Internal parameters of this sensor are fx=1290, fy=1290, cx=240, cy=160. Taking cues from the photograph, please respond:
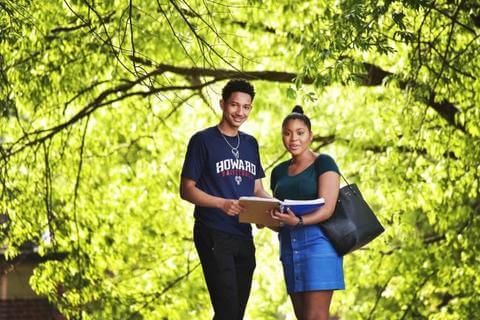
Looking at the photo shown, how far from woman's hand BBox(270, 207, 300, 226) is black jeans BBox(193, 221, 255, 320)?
0.91 ft

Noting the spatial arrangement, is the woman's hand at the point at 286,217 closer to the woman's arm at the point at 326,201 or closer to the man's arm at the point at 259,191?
the woman's arm at the point at 326,201

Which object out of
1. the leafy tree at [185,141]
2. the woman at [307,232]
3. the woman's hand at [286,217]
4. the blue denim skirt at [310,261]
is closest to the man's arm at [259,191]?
the woman at [307,232]

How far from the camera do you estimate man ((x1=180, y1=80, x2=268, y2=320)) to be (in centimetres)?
706

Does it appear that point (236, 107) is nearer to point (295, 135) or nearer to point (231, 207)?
point (295, 135)

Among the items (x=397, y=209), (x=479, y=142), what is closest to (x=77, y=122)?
(x=397, y=209)

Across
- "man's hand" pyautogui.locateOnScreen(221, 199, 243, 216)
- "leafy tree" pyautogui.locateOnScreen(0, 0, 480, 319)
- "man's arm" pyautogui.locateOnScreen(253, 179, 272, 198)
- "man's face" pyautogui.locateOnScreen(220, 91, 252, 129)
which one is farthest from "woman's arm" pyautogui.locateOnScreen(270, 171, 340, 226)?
"leafy tree" pyautogui.locateOnScreen(0, 0, 480, 319)

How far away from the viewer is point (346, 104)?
1736 cm

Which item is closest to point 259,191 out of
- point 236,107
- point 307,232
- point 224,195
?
point 224,195

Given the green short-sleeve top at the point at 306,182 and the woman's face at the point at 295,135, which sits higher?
the woman's face at the point at 295,135

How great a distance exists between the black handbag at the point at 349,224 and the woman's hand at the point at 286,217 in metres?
0.21

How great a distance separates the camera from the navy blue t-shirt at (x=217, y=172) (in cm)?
712

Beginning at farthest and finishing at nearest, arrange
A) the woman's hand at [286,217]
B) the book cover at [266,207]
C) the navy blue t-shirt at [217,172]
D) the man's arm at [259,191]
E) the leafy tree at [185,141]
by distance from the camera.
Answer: the leafy tree at [185,141] → the man's arm at [259,191] → the navy blue t-shirt at [217,172] → the woman's hand at [286,217] → the book cover at [266,207]

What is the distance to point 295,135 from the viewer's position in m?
7.21

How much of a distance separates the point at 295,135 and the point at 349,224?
58 cm
